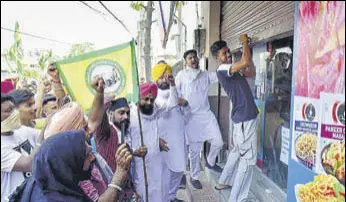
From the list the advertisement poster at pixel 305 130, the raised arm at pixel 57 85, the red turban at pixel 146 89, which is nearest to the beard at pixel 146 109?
the red turban at pixel 146 89

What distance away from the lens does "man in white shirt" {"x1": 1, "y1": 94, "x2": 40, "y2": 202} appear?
1899 mm

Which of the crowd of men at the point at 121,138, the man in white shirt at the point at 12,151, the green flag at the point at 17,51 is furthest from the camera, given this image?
the green flag at the point at 17,51

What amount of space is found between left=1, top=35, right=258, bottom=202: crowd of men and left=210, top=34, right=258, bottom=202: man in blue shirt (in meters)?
0.01

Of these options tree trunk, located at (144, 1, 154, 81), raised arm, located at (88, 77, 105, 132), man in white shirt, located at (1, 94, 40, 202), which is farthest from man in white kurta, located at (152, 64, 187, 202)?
tree trunk, located at (144, 1, 154, 81)

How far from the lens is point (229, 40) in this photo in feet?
16.6

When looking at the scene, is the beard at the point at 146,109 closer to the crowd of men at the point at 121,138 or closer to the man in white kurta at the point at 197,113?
the crowd of men at the point at 121,138

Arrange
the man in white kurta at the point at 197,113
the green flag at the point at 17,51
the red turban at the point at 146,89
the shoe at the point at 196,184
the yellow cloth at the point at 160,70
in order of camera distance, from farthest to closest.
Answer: the shoe at the point at 196,184 < the man in white kurta at the point at 197,113 < the yellow cloth at the point at 160,70 < the green flag at the point at 17,51 < the red turban at the point at 146,89

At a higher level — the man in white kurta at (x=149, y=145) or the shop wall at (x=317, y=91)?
the shop wall at (x=317, y=91)

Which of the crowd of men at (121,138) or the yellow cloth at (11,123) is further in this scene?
the yellow cloth at (11,123)

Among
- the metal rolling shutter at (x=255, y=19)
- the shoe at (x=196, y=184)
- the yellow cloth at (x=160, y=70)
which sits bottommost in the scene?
the shoe at (x=196, y=184)

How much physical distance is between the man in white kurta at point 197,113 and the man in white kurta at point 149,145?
4.17ft

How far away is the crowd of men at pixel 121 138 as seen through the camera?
168 cm

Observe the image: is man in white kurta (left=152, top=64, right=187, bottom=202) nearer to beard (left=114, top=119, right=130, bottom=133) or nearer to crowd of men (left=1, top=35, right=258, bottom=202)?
crowd of men (left=1, top=35, right=258, bottom=202)

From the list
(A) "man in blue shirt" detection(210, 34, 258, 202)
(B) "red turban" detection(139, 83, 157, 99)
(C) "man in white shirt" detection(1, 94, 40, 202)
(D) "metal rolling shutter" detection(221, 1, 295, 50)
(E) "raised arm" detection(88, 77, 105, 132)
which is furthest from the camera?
(A) "man in blue shirt" detection(210, 34, 258, 202)
